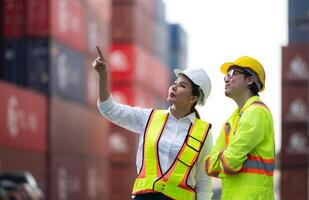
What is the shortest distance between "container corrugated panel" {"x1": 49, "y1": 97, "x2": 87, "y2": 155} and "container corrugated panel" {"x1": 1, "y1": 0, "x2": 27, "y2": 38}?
207cm

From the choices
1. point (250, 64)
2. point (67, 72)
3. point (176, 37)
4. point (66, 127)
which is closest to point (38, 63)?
point (67, 72)

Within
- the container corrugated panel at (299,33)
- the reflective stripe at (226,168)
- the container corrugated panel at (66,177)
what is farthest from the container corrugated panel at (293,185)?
the reflective stripe at (226,168)

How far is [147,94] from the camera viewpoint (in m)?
47.3

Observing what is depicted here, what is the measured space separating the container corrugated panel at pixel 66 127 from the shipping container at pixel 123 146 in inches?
422

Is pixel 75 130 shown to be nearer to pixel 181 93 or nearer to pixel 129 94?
pixel 129 94

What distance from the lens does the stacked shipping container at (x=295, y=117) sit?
38.7m

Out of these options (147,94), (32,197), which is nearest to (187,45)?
(147,94)

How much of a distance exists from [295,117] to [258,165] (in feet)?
116

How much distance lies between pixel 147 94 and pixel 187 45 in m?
13.5

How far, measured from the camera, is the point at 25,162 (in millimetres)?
25734

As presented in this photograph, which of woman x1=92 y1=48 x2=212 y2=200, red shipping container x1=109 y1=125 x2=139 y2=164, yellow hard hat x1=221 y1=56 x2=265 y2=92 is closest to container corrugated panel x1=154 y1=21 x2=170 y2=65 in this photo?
red shipping container x1=109 y1=125 x2=139 y2=164

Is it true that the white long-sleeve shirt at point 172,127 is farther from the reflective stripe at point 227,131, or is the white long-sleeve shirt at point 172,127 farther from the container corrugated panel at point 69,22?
the container corrugated panel at point 69,22

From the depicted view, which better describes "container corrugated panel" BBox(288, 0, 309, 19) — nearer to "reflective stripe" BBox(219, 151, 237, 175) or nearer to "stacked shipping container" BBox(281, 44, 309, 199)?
"stacked shipping container" BBox(281, 44, 309, 199)

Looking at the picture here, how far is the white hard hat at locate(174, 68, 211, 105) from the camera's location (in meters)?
5.13
